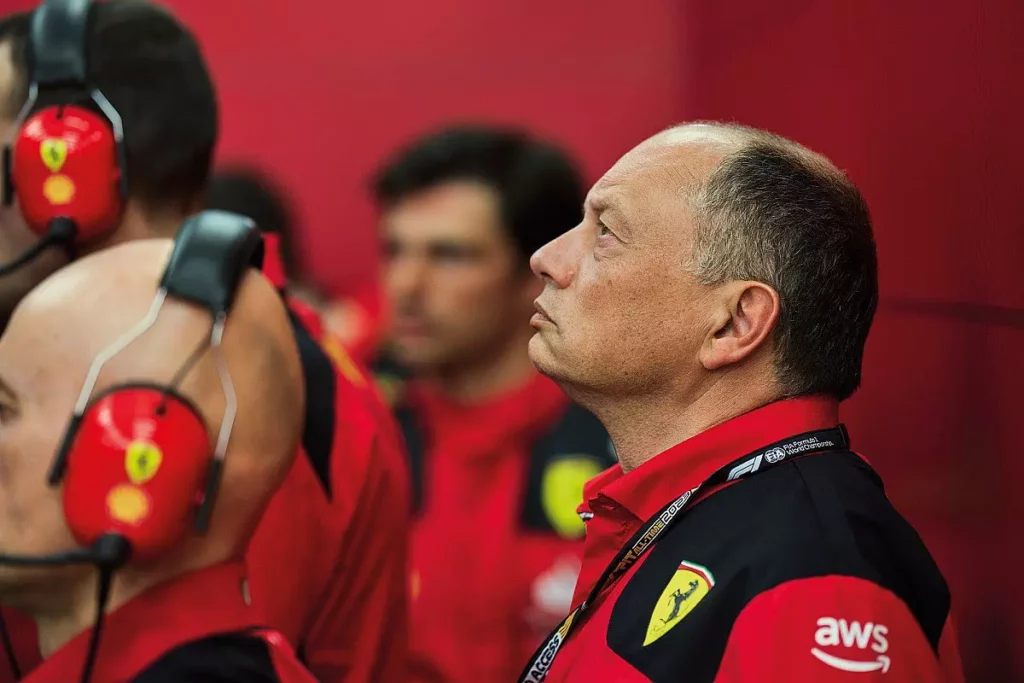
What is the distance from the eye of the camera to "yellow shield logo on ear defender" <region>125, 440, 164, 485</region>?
126cm

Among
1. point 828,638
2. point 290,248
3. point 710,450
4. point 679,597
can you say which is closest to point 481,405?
point 290,248

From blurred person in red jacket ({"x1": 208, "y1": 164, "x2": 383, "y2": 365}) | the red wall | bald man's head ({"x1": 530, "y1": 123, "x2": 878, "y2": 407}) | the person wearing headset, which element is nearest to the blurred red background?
bald man's head ({"x1": 530, "y1": 123, "x2": 878, "y2": 407})

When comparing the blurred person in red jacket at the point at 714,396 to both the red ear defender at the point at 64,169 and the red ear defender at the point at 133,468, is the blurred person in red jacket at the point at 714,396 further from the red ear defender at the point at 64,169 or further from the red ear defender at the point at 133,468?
the red ear defender at the point at 64,169

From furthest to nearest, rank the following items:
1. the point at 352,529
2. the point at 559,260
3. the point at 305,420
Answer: the point at 352,529
the point at 305,420
the point at 559,260

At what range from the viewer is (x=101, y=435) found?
1261 mm

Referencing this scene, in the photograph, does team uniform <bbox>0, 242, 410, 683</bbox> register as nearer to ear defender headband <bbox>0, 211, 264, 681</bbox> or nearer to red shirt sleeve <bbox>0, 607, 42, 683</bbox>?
red shirt sleeve <bbox>0, 607, 42, 683</bbox>

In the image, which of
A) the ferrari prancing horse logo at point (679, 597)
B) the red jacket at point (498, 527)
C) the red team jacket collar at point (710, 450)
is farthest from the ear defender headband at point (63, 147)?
the red jacket at point (498, 527)

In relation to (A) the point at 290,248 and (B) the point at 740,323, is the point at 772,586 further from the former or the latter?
(A) the point at 290,248

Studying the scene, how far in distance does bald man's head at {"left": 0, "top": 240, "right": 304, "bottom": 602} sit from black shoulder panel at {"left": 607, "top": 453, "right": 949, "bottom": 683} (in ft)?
1.34

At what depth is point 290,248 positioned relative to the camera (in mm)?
4340

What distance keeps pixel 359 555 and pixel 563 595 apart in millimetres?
973

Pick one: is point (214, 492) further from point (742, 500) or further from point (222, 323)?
point (742, 500)

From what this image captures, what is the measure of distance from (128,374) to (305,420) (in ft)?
1.81

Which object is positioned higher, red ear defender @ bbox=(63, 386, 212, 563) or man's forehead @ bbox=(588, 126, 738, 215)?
man's forehead @ bbox=(588, 126, 738, 215)
